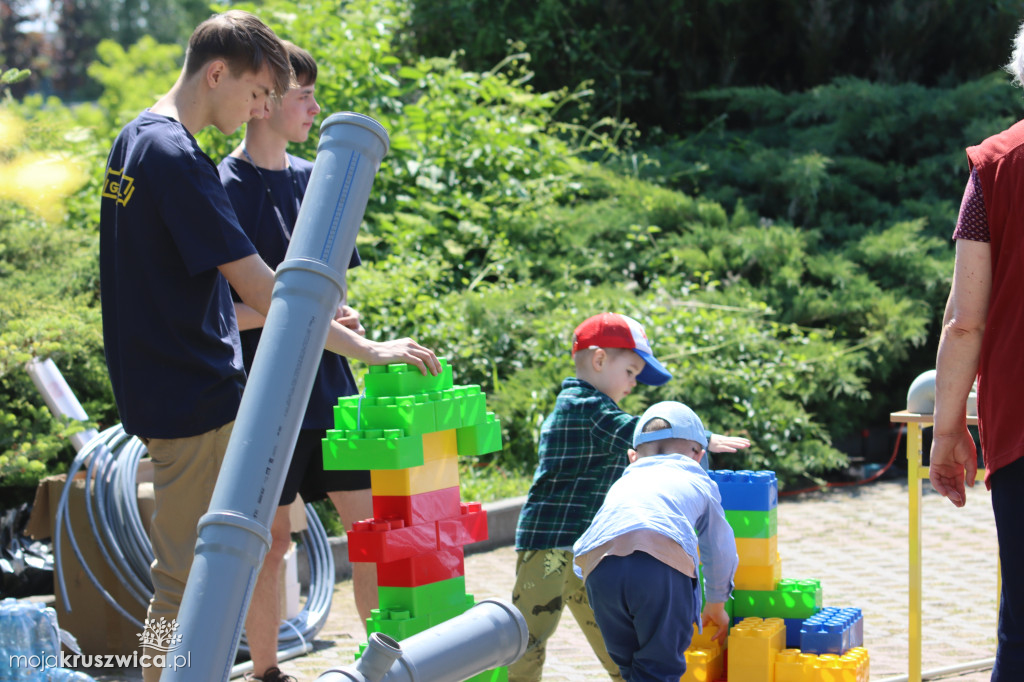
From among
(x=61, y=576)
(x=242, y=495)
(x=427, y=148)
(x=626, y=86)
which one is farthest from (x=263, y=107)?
(x=626, y=86)

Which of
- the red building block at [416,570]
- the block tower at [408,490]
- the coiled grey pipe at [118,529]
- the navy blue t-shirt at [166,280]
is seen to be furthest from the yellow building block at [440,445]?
the coiled grey pipe at [118,529]

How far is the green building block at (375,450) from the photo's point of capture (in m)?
2.70

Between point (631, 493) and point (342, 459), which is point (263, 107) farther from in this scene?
point (631, 493)

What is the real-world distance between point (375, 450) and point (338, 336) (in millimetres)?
313

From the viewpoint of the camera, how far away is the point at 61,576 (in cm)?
436

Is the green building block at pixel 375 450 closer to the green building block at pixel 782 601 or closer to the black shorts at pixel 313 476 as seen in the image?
the black shorts at pixel 313 476

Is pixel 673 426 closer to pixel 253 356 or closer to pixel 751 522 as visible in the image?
pixel 751 522

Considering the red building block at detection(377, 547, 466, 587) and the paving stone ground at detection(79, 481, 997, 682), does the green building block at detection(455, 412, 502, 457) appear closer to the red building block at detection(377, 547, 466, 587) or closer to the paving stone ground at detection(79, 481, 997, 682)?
the red building block at detection(377, 547, 466, 587)

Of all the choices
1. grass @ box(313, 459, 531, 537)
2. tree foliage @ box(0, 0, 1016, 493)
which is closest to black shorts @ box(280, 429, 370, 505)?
tree foliage @ box(0, 0, 1016, 493)

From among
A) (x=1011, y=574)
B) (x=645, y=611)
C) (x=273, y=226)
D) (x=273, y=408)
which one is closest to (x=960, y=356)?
(x=1011, y=574)

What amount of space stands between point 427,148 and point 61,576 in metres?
5.92

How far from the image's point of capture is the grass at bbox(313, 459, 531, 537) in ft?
20.5

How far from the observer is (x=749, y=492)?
3635 millimetres

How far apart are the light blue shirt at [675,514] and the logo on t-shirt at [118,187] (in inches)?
61.3
